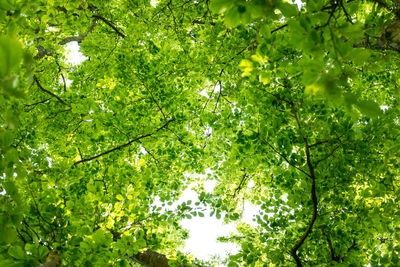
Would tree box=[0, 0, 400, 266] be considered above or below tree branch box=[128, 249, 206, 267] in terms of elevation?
above

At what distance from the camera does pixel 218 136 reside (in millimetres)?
4895

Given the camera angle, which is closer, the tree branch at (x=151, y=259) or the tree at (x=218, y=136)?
the tree at (x=218, y=136)

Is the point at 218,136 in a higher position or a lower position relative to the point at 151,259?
higher

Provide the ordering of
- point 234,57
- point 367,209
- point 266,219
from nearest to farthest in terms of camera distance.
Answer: point 367,209 → point 266,219 → point 234,57

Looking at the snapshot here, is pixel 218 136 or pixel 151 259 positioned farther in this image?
pixel 218 136

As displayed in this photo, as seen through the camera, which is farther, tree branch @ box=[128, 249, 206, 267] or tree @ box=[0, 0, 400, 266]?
tree branch @ box=[128, 249, 206, 267]

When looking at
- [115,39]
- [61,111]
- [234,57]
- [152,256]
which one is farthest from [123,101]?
[152,256]

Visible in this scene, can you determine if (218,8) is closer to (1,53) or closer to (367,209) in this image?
(1,53)

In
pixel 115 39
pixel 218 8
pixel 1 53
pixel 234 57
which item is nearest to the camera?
pixel 1 53

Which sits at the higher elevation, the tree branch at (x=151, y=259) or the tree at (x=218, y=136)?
the tree at (x=218, y=136)

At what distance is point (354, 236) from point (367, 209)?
1.43 ft

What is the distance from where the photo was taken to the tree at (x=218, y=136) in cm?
137

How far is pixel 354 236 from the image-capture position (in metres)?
2.89

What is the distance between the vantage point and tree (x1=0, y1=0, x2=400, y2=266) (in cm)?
137
